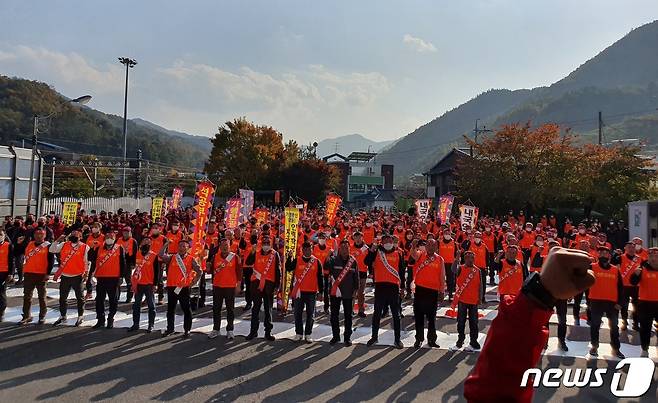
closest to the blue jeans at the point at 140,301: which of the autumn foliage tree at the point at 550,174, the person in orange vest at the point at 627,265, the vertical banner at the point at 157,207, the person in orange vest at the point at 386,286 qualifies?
the person in orange vest at the point at 386,286

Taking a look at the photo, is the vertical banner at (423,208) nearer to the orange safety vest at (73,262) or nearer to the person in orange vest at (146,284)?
the person in orange vest at (146,284)

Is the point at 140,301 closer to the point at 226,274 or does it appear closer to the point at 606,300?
the point at 226,274

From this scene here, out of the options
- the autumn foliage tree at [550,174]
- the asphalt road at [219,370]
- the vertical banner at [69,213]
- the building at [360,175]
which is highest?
the building at [360,175]

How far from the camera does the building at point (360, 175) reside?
77.0m

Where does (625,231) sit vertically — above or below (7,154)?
below

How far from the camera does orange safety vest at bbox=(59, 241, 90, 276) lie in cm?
1008

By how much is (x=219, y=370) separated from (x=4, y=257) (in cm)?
600

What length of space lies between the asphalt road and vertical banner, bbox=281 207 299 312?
6.43 feet

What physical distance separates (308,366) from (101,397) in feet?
10.0

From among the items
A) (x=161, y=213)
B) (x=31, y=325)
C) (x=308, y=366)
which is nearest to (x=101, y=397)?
(x=308, y=366)

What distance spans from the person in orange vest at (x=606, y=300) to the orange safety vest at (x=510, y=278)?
48.3 inches

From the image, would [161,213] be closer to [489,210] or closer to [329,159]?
[489,210]

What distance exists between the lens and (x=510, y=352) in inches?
66.8

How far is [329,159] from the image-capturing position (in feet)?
285
